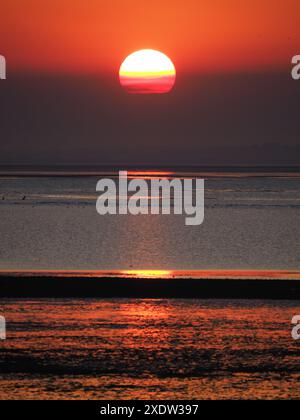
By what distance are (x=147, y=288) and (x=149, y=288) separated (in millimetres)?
35

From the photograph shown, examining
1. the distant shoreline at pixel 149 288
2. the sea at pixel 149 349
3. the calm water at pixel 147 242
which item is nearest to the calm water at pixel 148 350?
the sea at pixel 149 349

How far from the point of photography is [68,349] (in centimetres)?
1148

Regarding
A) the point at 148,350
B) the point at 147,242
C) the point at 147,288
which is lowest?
the point at 148,350

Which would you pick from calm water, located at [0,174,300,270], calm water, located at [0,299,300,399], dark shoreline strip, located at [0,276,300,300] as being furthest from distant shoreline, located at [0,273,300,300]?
calm water, located at [0,174,300,270]

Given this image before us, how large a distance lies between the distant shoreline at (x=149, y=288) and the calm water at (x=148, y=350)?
31.1 inches

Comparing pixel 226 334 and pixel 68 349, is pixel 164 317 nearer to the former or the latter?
pixel 226 334

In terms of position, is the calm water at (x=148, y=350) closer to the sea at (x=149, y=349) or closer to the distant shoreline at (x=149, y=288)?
the sea at (x=149, y=349)

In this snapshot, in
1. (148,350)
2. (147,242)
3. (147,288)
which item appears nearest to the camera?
(148,350)

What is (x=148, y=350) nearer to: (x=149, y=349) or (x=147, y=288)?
(x=149, y=349)

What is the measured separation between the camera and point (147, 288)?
16.6 meters

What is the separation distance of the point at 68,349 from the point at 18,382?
168 cm

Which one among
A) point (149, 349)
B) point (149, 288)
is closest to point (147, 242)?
point (149, 288)

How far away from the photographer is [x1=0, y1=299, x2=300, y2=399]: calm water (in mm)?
9648
